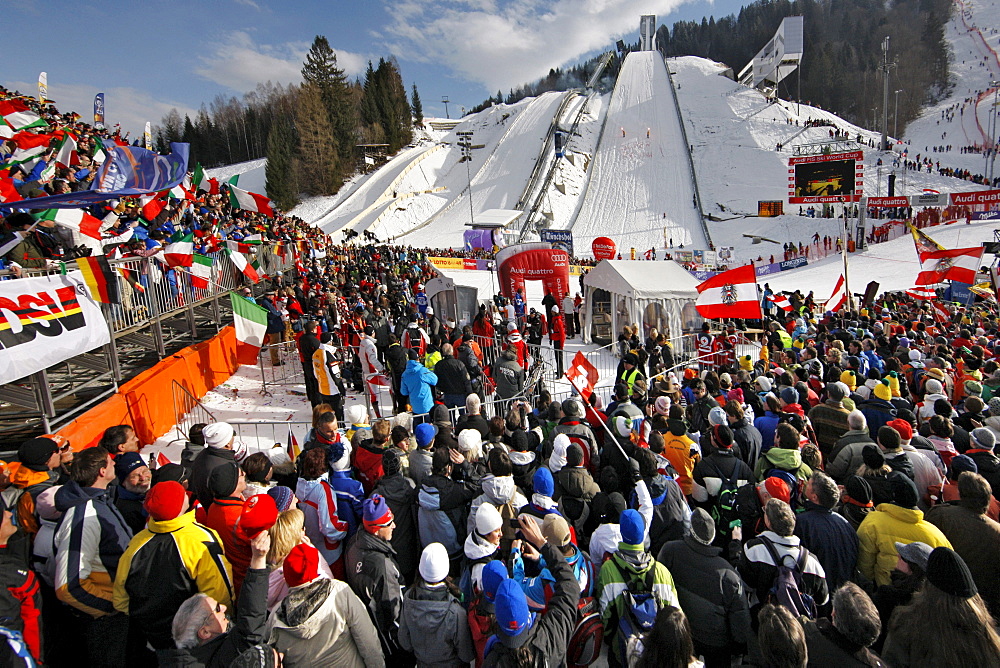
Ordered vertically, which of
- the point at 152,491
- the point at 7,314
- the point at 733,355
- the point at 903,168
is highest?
the point at 903,168

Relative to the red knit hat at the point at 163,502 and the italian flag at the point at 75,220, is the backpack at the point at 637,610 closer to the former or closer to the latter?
the red knit hat at the point at 163,502

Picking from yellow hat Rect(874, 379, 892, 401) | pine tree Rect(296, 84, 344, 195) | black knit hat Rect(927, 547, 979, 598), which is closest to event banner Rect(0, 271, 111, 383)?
black knit hat Rect(927, 547, 979, 598)

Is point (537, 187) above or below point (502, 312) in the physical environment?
above

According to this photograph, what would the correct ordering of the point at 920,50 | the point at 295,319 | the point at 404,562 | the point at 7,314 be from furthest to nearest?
the point at 920,50, the point at 295,319, the point at 7,314, the point at 404,562

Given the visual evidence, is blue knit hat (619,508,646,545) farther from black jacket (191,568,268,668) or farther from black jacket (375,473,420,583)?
black jacket (191,568,268,668)

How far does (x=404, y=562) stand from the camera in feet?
12.1

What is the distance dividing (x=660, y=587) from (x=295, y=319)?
461 inches

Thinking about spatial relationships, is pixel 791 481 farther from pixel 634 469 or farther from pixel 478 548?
pixel 478 548

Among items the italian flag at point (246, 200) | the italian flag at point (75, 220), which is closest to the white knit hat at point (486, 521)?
the italian flag at point (75, 220)

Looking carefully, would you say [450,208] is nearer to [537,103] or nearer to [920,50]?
[537,103]

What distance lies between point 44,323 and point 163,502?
4754mm

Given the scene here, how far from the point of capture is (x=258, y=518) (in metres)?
2.51

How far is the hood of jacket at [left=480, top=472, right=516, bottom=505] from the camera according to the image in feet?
10.7

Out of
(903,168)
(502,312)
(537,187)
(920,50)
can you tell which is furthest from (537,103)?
(502,312)
